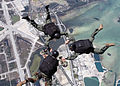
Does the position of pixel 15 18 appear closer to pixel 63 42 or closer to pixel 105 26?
pixel 63 42

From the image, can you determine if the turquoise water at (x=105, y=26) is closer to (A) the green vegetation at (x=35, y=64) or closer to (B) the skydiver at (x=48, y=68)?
(A) the green vegetation at (x=35, y=64)

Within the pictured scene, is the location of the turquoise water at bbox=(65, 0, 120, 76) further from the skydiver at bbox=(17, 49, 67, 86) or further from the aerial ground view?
the skydiver at bbox=(17, 49, 67, 86)

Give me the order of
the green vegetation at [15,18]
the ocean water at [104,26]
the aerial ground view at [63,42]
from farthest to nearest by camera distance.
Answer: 1. the green vegetation at [15,18]
2. the ocean water at [104,26]
3. the aerial ground view at [63,42]

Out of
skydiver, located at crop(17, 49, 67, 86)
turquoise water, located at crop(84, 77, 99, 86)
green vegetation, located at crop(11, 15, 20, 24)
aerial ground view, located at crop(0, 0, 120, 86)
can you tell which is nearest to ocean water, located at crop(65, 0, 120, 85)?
aerial ground view, located at crop(0, 0, 120, 86)

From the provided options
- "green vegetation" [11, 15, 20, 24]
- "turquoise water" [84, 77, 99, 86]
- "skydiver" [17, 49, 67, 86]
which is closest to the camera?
"skydiver" [17, 49, 67, 86]

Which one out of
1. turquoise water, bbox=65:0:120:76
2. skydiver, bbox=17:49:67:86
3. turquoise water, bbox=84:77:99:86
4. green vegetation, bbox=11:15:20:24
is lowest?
turquoise water, bbox=84:77:99:86

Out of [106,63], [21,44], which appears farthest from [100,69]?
[21,44]

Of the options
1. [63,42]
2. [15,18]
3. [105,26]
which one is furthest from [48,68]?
[105,26]

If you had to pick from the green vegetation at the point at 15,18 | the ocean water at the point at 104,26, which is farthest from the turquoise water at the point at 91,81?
the green vegetation at the point at 15,18
